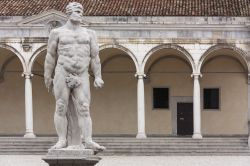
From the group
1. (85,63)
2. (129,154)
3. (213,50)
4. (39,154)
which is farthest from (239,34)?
(85,63)

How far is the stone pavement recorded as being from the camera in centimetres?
2491

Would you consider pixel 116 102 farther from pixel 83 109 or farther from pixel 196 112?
pixel 83 109

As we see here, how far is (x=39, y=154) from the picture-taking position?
2958 centimetres

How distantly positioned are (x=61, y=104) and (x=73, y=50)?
0.91m

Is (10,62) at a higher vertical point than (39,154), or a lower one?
higher

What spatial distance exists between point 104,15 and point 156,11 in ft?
7.94

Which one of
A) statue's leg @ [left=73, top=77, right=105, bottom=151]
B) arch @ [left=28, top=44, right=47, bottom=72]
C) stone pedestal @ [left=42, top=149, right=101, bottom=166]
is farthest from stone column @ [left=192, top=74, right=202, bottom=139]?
stone pedestal @ [left=42, top=149, right=101, bottom=166]

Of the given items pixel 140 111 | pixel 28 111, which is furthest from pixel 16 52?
pixel 140 111

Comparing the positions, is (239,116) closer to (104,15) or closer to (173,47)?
(173,47)

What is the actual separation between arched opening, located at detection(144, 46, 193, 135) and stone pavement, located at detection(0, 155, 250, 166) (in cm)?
969

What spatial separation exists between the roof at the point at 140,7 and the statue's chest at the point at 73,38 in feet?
69.3

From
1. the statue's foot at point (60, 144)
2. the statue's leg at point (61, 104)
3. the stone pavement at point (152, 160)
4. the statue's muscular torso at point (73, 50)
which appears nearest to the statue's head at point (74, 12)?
the statue's muscular torso at point (73, 50)

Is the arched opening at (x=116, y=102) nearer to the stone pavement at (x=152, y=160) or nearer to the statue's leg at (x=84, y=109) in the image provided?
the stone pavement at (x=152, y=160)

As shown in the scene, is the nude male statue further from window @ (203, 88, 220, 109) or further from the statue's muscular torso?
window @ (203, 88, 220, 109)
